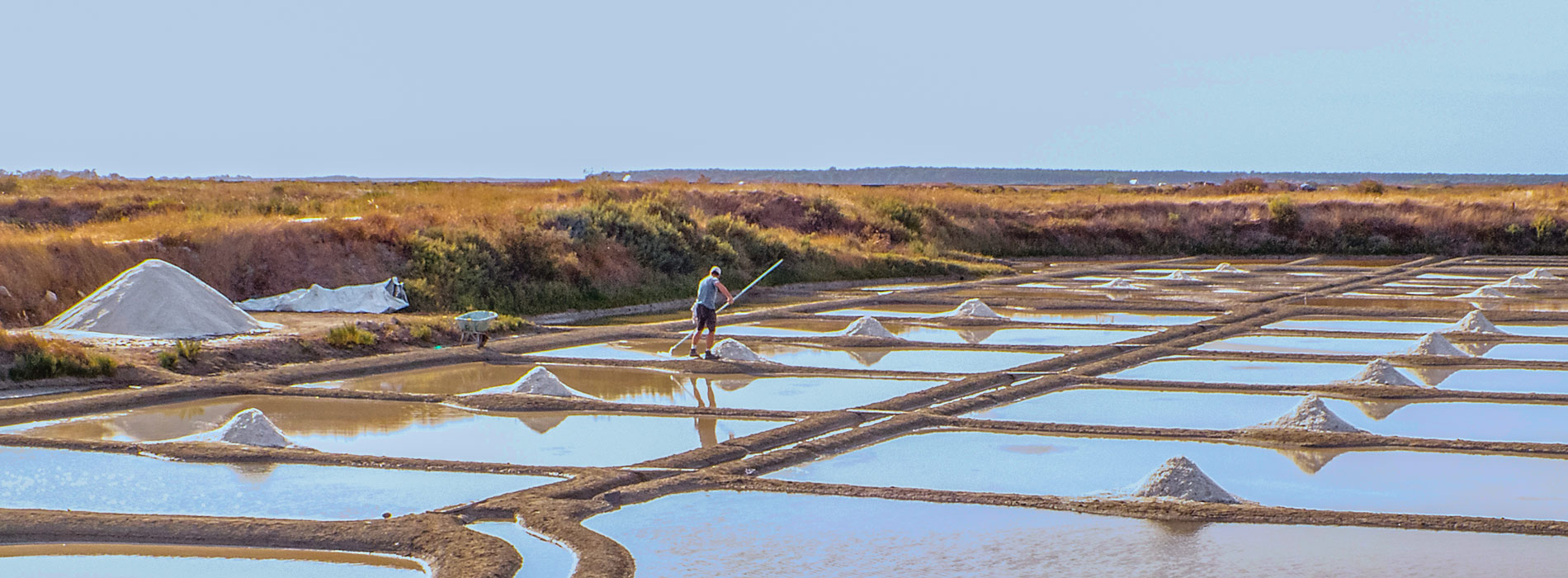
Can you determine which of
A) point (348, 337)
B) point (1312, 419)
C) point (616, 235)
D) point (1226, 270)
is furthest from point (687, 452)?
point (1226, 270)

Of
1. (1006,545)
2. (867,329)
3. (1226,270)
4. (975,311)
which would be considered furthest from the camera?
(1226,270)

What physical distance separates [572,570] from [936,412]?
366cm

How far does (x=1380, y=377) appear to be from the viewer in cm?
938

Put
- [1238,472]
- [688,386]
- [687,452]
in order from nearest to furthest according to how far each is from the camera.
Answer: [1238,472], [687,452], [688,386]

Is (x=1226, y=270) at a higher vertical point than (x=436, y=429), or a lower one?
lower

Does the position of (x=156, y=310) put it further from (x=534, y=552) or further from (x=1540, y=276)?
(x=1540, y=276)

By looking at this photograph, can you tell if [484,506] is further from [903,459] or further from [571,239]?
[571,239]

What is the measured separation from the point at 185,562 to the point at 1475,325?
35.5ft

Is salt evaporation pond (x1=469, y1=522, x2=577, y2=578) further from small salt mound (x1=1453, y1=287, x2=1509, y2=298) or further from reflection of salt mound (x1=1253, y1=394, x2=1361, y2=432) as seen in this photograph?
small salt mound (x1=1453, y1=287, x2=1509, y2=298)

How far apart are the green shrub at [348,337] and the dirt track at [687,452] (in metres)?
0.36

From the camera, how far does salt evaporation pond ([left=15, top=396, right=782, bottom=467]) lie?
7.31 meters

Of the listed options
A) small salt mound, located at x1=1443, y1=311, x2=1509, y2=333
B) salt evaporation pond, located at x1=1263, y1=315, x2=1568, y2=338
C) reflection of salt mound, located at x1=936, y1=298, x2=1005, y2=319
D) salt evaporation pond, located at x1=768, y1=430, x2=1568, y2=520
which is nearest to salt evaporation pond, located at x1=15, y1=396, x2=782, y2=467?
salt evaporation pond, located at x1=768, y1=430, x2=1568, y2=520

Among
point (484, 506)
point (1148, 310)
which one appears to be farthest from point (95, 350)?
point (1148, 310)

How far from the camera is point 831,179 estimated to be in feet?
391
